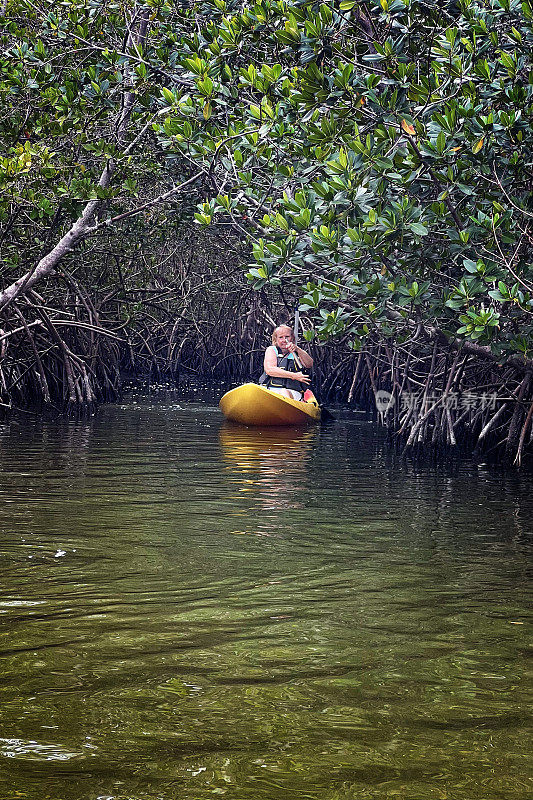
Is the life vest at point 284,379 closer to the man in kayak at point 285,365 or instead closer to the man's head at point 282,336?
the man in kayak at point 285,365

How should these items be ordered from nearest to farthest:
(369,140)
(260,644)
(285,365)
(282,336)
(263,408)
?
(260,644) → (369,140) → (263,408) → (282,336) → (285,365)

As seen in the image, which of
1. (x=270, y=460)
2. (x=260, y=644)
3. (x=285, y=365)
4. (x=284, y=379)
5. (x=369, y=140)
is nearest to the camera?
(x=260, y=644)

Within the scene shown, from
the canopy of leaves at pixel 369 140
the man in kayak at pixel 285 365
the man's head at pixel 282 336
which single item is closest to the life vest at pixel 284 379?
the man in kayak at pixel 285 365

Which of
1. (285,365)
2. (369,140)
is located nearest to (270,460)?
(369,140)

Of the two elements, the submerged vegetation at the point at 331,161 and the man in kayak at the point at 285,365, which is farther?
the man in kayak at the point at 285,365

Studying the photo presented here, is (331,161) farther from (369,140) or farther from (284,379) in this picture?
(284,379)

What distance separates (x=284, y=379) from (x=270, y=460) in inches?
124

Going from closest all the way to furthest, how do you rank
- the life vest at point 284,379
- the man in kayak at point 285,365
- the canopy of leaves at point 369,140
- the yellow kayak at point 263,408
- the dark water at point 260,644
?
the dark water at point 260,644, the canopy of leaves at point 369,140, the yellow kayak at point 263,408, the man in kayak at point 285,365, the life vest at point 284,379

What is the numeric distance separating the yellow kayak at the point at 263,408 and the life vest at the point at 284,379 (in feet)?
0.83

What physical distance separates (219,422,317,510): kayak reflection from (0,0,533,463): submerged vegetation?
98 cm

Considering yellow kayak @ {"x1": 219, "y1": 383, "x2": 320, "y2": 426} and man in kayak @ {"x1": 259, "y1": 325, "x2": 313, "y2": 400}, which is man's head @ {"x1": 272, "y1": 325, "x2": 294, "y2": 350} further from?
yellow kayak @ {"x1": 219, "y1": 383, "x2": 320, "y2": 426}

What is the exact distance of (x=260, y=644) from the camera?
2816 millimetres

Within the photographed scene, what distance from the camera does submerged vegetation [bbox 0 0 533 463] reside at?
5.73m

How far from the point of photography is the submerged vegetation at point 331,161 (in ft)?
18.8
